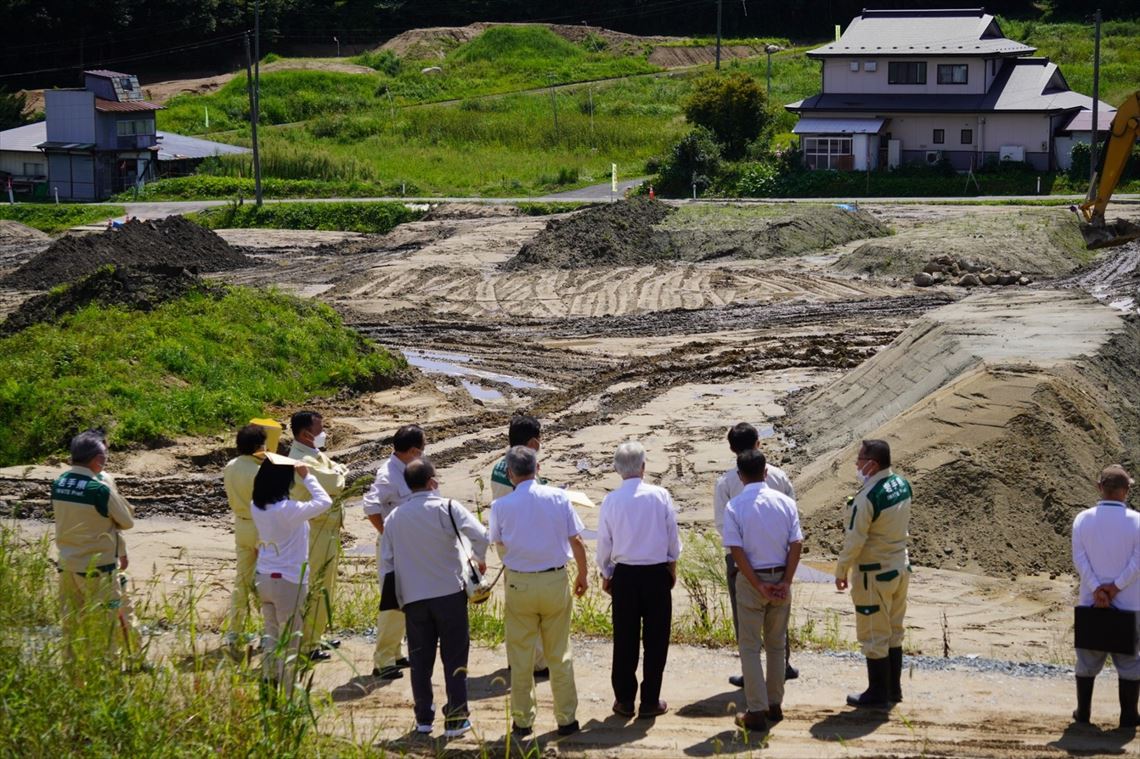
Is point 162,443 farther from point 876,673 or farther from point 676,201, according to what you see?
point 676,201

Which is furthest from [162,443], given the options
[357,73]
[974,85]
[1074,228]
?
[357,73]

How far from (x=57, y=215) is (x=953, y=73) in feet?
110

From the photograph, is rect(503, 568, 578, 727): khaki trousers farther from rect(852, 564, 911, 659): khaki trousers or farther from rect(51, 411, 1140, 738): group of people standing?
rect(852, 564, 911, 659): khaki trousers

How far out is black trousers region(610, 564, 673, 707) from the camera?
8.12m

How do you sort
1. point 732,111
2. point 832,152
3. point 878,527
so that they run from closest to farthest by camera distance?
point 878,527, point 832,152, point 732,111

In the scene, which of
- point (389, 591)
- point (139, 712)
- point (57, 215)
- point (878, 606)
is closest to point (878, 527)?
point (878, 606)

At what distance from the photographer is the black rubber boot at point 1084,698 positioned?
7910 mm

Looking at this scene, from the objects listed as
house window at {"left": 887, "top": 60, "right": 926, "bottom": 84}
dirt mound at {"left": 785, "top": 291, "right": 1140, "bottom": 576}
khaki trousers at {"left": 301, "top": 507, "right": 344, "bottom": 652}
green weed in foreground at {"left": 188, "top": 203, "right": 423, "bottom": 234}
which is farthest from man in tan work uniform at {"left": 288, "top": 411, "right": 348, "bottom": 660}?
house window at {"left": 887, "top": 60, "right": 926, "bottom": 84}

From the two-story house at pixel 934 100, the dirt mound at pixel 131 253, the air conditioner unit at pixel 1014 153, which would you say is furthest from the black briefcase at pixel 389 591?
the air conditioner unit at pixel 1014 153

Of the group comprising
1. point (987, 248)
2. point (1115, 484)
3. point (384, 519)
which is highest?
point (987, 248)

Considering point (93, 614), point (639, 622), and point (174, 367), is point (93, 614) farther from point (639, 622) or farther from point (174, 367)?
point (174, 367)

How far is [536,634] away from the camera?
7812 mm

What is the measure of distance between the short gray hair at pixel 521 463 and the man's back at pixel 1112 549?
3264mm

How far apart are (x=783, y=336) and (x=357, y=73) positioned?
178 feet
